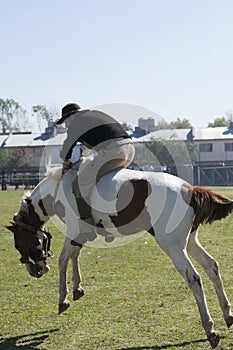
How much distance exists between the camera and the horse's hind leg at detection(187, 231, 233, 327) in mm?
6648

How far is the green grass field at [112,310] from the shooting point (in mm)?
6453

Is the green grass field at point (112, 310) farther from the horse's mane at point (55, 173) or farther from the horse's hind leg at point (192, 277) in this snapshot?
the horse's mane at point (55, 173)

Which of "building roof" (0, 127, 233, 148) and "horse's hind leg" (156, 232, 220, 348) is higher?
"horse's hind leg" (156, 232, 220, 348)

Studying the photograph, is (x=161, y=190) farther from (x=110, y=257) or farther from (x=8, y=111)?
(x=8, y=111)

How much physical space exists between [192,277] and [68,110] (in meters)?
2.85

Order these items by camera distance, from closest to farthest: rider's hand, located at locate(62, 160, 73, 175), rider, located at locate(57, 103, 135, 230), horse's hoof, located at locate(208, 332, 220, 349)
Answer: horse's hoof, located at locate(208, 332, 220, 349) → rider, located at locate(57, 103, 135, 230) → rider's hand, located at locate(62, 160, 73, 175)

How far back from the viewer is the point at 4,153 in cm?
6662

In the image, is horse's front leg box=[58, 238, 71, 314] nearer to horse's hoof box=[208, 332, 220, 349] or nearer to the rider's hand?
the rider's hand

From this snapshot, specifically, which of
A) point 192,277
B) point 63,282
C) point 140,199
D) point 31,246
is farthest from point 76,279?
point 192,277

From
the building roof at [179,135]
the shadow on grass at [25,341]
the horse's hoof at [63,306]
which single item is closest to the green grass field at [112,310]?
the shadow on grass at [25,341]

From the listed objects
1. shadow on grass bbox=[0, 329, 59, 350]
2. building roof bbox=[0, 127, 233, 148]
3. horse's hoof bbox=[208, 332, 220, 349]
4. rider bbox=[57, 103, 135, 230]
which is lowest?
building roof bbox=[0, 127, 233, 148]

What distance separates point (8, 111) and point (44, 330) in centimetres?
10112

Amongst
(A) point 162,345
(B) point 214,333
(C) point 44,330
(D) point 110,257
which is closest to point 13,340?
(C) point 44,330

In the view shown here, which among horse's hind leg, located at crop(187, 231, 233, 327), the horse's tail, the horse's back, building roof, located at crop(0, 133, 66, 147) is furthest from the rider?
building roof, located at crop(0, 133, 66, 147)
